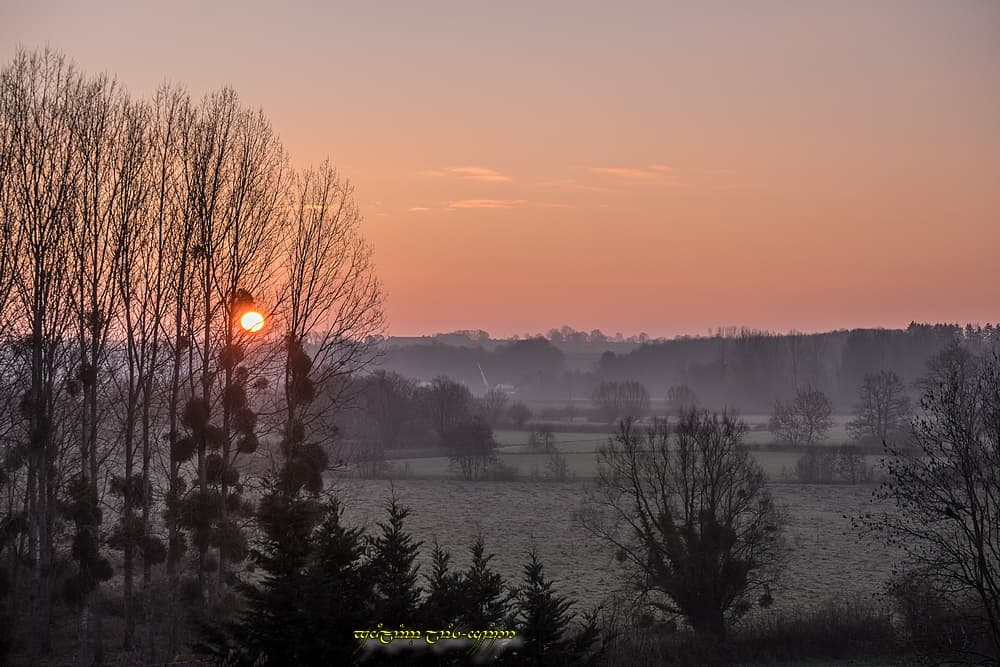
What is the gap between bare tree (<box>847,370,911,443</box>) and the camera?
80.9 m

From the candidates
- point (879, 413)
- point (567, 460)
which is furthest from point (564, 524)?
point (879, 413)

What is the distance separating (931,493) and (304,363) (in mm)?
17454

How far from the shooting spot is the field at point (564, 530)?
3650 cm

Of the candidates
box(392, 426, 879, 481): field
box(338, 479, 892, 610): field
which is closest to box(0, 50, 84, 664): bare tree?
box(338, 479, 892, 610): field

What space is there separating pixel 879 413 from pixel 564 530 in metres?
48.3

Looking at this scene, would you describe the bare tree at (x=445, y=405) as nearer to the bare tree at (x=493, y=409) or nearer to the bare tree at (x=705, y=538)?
the bare tree at (x=493, y=409)

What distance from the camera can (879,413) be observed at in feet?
270

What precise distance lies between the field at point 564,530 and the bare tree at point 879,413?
76.4 ft

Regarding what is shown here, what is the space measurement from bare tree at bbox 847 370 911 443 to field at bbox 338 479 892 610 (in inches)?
916

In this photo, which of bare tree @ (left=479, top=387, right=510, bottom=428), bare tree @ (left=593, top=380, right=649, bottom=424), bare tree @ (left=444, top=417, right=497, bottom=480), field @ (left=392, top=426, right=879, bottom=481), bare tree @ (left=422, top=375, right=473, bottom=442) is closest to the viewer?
field @ (left=392, top=426, right=879, bottom=481)

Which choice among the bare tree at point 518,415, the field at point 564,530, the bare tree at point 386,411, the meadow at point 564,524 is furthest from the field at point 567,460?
the bare tree at point 518,415

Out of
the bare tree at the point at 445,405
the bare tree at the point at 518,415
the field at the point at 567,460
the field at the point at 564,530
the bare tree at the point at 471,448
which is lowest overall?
the field at the point at 564,530

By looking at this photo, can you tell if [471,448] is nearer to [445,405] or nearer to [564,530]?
[445,405]

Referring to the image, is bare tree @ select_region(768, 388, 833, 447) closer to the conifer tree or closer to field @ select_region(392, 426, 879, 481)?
field @ select_region(392, 426, 879, 481)
